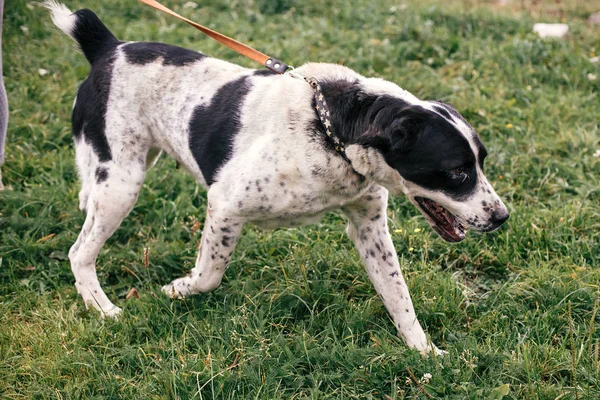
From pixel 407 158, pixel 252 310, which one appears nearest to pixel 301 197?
pixel 407 158

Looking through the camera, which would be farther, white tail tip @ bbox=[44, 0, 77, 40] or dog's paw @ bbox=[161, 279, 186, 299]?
white tail tip @ bbox=[44, 0, 77, 40]

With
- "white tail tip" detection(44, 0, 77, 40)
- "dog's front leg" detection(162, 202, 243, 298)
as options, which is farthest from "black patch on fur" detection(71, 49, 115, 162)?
"dog's front leg" detection(162, 202, 243, 298)

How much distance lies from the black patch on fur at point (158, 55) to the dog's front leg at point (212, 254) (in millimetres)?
845

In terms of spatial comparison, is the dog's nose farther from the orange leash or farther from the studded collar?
the orange leash

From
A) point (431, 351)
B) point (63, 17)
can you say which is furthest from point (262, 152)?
point (63, 17)

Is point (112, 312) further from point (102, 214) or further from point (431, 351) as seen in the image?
point (431, 351)

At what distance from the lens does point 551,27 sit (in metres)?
6.93

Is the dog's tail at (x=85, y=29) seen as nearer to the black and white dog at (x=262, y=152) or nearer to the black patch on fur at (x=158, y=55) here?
the black and white dog at (x=262, y=152)

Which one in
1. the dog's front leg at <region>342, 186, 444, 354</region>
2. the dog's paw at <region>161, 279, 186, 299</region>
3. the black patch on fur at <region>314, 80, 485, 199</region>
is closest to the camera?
the black patch on fur at <region>314, 80, 485, 199</region>

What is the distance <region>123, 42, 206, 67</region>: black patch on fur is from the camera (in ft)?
12.2

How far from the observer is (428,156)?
9.75 ft

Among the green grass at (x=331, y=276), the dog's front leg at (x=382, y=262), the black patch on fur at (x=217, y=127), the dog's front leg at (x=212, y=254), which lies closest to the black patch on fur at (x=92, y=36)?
the black patch on fur at (x=217, y=127)

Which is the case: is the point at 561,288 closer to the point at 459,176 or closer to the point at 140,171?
the point at 459,176

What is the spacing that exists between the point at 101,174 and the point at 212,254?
A: 757 mm
